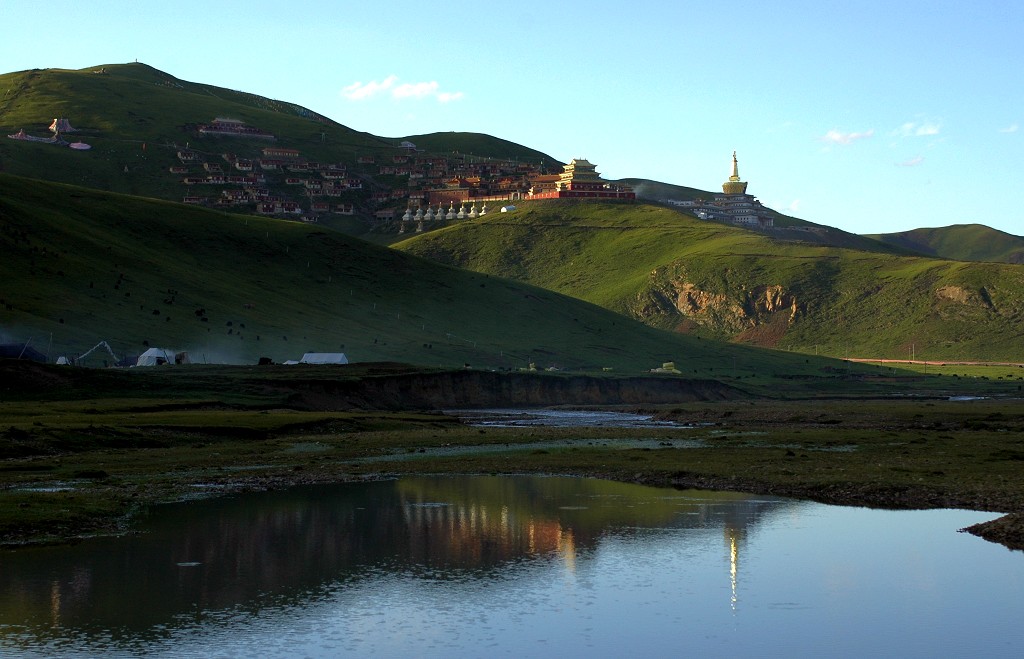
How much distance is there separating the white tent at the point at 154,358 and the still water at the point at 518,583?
7551 centimetres

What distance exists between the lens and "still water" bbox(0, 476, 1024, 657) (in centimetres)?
3086

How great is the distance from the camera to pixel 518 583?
123ft

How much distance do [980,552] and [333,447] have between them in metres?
42.3

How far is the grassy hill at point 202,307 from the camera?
140 meters

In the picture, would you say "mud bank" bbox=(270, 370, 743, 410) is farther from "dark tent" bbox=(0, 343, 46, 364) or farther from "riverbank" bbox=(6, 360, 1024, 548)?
"dark tent" bbox=(0, 343, 46, 364)

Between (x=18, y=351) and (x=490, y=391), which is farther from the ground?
(x=18, y=351)

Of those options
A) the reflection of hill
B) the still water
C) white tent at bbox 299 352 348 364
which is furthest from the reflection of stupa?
white tent at bbox 299 352 348 364

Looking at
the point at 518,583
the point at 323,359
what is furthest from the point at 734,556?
the point at 323,359

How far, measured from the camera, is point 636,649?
30234mm

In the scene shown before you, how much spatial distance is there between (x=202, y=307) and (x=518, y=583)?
5066 inches

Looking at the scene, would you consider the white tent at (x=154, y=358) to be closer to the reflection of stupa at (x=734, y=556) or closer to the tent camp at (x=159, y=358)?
the tent camp at (x=159, y=358)

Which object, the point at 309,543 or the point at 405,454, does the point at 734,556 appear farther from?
the point at 405,454

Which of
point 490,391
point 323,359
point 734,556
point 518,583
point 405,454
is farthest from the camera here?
point 490,391

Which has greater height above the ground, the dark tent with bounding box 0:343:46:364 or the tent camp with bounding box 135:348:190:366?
the dark tent with bounding box 0:343:46:364
